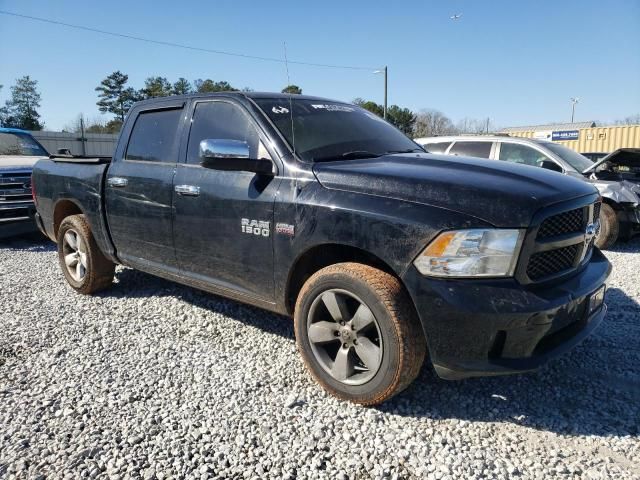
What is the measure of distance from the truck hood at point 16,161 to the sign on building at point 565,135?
33.1 meters

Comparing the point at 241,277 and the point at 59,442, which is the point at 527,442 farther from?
the point at 59,442

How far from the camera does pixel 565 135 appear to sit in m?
33.5

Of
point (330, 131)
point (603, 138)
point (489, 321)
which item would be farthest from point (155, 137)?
point (603, 138)

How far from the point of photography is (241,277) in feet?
10.6

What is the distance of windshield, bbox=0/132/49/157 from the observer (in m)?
8.84

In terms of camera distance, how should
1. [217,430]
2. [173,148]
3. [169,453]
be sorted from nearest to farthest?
[169,453] < [217,430] < [173,148]

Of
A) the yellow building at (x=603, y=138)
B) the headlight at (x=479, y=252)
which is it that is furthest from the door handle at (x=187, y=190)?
the yellow building at (x=603, y=138)

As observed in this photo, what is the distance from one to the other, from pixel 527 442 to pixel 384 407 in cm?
77

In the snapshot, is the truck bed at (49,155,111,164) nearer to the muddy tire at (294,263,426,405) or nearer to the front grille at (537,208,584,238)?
the muddy tire at (294,263,426,405)

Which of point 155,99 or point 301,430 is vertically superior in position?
point 155,99

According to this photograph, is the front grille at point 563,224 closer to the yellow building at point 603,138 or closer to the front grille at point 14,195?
the front grille at point 14,195

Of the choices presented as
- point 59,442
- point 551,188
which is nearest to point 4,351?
point 59,442

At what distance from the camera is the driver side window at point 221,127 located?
3.26 metres

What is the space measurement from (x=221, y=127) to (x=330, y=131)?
82cm
